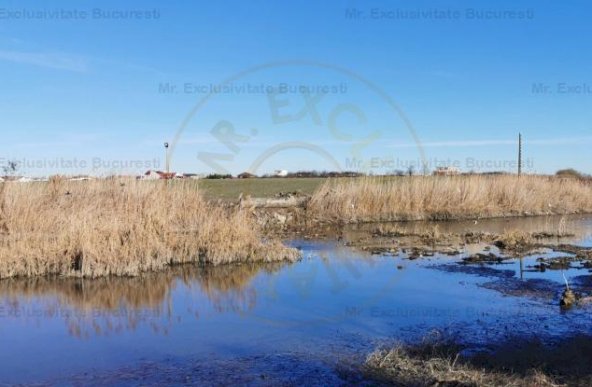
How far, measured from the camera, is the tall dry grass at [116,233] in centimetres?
1289

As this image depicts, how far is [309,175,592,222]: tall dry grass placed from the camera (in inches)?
1050

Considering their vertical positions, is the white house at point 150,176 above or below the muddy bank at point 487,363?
above

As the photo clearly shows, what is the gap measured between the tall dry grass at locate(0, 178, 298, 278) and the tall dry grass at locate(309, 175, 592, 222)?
385 inches

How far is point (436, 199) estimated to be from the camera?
28406 mm

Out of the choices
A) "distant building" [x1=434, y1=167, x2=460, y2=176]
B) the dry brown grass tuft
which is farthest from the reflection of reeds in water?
"distant building" [x1=434, y1=167, x2=460, y2=176]

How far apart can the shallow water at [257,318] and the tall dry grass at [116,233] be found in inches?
23.0

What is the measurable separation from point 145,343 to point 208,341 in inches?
34.7

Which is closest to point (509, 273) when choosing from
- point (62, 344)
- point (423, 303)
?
point (423, 303)

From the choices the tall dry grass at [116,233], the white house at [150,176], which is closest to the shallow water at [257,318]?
the tall dry grass at [116,233]

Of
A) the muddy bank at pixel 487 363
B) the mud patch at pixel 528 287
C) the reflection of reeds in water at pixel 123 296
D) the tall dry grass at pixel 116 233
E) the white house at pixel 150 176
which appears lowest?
the reflection of reeds in water at pixel 123 296

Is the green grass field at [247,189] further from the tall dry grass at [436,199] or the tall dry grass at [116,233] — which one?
the tall dry grass at [116,233]

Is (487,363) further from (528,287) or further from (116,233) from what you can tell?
(116,233)

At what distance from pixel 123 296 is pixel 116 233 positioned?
2.80 m

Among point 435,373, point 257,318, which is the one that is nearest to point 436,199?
point 257,318
